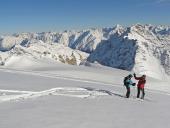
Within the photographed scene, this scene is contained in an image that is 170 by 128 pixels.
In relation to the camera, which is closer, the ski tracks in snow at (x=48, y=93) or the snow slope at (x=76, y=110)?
the snow slope at (x=76, y=110)

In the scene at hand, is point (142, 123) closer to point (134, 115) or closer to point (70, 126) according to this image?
point (134, 115)

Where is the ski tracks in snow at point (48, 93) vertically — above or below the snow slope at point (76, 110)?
above

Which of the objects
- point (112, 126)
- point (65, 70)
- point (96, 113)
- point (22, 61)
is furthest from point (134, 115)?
point (22, 61)

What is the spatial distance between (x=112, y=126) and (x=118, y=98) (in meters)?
9.18

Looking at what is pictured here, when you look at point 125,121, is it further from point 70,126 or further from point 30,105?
point 30,105

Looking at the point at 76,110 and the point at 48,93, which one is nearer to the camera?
the point at 76,110

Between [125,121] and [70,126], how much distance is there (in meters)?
2.78

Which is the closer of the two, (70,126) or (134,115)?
(70,126)

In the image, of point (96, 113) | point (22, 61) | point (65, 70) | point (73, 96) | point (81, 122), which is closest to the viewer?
point (81, 122)

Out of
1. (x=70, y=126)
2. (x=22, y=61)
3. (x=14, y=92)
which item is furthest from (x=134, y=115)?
(x=22, y=61)

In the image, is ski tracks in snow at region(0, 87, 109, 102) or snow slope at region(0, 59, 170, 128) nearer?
snow slope at region(0, 59, 170, 128)

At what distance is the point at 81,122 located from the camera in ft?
Result: 46.9

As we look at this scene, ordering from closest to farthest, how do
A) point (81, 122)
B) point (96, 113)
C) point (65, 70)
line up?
point (81, 122) < point (96, 113) < point (65, 70)

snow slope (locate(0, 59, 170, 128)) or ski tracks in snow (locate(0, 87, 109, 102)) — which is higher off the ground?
ski tracks in snow (locate(0, 87, 109, 102))
